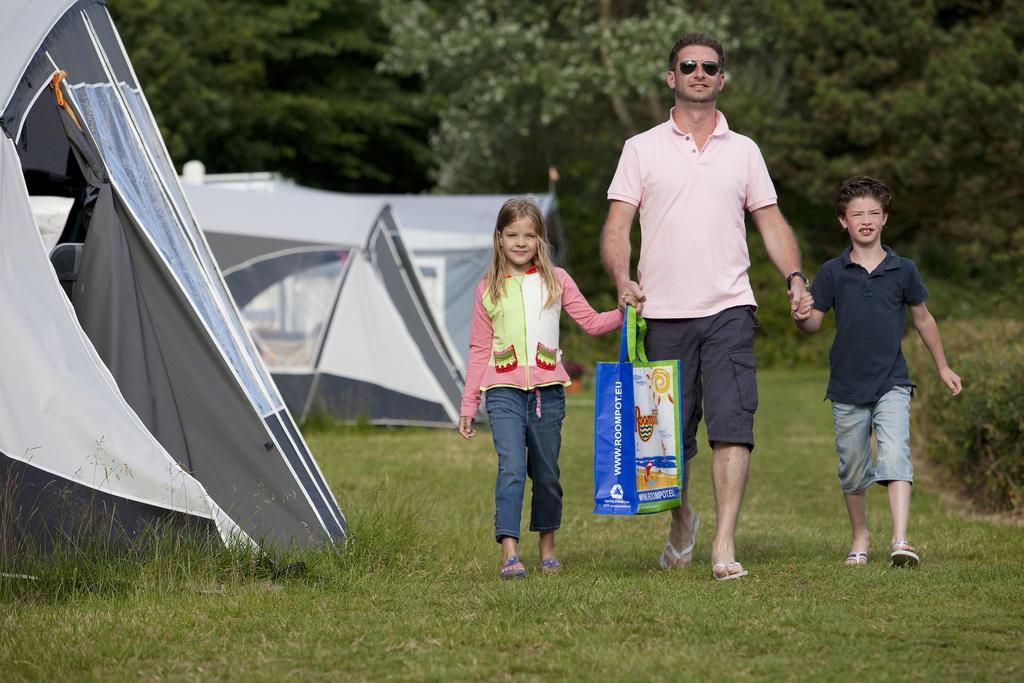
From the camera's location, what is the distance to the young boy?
6.06 meters

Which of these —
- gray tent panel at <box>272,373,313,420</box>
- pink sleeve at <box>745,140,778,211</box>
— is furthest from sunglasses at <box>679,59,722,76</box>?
gray tent panel at <box>272,373,313,420</box>

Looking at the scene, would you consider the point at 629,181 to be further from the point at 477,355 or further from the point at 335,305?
the point at 335,305

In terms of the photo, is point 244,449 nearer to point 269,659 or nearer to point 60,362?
point 60,362

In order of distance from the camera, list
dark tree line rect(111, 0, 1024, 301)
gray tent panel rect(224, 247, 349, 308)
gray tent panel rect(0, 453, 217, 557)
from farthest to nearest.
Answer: dark tree line rect(111, 0, 1024, 301), gray tent panel rect(224, 247, 349, 308), gray tent panel rect(0, 453, 217, 557)

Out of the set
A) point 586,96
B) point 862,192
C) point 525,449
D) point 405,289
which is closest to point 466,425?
point 525,449

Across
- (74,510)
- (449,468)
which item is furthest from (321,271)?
(74,510)

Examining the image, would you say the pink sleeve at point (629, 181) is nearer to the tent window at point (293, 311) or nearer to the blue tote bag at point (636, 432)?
the blue tote bag at point (636, 432)

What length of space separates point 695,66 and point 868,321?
47.4 inches

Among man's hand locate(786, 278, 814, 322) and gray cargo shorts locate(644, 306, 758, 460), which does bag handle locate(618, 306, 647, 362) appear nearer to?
gray cargo shorts locate(644, 306, 758, 460)

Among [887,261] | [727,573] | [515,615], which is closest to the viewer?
[515,615]

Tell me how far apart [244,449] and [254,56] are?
2661cm

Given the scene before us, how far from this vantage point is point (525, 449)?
5922 millimetres

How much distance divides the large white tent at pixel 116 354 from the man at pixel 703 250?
1499 mm

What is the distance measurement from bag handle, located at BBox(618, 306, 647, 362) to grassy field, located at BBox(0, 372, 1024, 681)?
2.66 feet
